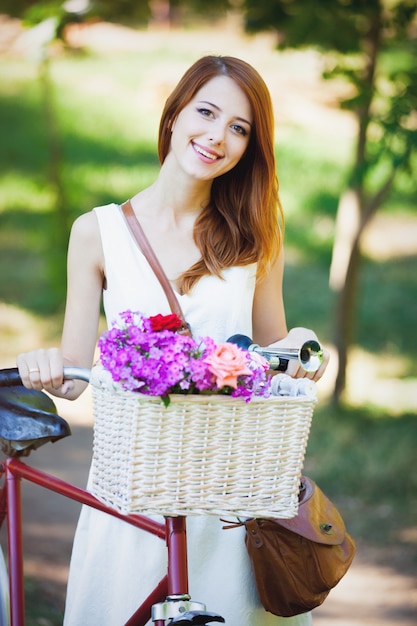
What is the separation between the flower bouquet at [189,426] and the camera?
183cm

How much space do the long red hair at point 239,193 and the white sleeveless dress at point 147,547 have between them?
0.05 m

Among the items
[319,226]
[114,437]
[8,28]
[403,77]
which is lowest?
[319,226]

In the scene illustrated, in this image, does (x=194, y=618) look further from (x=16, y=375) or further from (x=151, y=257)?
(x=151, y=257)

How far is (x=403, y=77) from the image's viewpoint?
5.61 meters

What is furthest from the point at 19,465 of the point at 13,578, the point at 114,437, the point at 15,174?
the point at 15,174

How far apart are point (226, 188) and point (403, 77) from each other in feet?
10.9

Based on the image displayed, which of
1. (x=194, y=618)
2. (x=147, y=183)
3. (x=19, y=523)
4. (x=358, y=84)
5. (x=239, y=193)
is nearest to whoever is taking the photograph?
(x=194, y=618)

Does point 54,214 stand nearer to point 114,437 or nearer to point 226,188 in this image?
point 226,188

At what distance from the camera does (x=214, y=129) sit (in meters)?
2.38

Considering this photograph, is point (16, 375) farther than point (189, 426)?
Yes

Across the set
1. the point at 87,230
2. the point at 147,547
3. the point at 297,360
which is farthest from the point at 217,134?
the point at 147,547

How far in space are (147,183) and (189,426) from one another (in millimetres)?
9999

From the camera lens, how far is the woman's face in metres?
2.39

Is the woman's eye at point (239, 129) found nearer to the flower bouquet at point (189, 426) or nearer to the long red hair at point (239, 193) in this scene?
the long red hair at point (239, 193)
